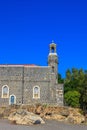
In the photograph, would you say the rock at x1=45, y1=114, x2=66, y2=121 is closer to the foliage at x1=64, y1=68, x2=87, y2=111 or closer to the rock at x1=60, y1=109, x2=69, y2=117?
the rock at x1=60, y1=109, x2=69, y2=117

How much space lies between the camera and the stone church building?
6169cm

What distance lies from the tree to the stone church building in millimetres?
2705

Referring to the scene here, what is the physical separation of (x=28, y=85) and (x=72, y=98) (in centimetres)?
784

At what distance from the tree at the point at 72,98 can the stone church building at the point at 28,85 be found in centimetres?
270

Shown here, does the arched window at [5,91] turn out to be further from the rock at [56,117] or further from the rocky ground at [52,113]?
the rock at [56,117]

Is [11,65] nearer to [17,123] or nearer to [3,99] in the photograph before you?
[3,99]

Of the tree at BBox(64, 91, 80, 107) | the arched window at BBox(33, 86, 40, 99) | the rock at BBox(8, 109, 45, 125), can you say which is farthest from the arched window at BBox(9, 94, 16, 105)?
the rock at BBox(8, 109, 45, 125)

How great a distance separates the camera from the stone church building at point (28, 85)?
202ft

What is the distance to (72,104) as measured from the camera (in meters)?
64.6

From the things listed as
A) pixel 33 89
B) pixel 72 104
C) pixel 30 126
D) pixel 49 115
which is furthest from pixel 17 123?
pixel 72 104

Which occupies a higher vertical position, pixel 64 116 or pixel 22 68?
pixel 22 68

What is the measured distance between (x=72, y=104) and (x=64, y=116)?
741 centimetres

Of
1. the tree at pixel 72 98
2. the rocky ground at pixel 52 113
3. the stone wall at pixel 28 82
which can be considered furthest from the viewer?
the tree at pixel 72 98

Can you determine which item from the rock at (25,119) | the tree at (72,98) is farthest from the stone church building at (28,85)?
the rock at (25,119)
